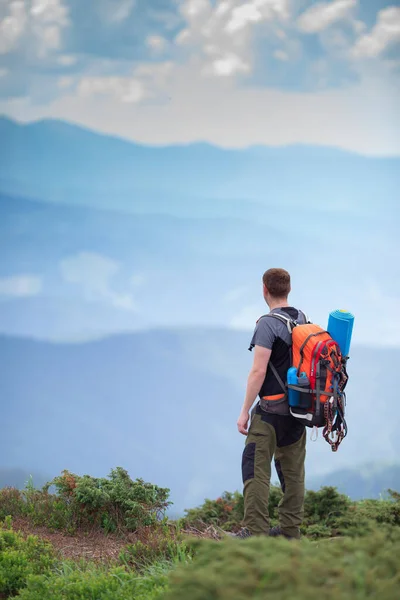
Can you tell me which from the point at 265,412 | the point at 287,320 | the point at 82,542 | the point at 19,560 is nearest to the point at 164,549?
the point at 82,542

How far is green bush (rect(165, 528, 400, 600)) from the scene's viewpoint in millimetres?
2408

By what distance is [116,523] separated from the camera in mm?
6551

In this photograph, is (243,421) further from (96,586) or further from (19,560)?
(19,560)

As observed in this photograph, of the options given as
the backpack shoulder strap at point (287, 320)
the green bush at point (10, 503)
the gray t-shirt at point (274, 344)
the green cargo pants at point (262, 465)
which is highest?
the backpack shoulder strap at point (287, 320)

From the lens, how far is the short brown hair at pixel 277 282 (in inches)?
216

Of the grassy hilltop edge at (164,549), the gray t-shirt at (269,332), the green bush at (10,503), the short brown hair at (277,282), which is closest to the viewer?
the grassy hilltop edge at (164,549)

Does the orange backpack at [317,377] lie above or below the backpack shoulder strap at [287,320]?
below

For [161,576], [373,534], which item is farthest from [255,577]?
[161,576]

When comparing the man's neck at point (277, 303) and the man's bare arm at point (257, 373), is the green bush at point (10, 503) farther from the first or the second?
the man's neck at point (277, 303)

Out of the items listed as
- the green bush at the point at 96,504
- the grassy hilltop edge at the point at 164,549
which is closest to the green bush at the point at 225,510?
the grassy hilltop edge at the point at 164,549

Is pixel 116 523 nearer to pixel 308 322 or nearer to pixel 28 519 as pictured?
pixel 28 519

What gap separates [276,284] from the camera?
5.51 m

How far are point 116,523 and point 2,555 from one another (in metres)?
1.57

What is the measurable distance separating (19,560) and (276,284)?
2976mm
